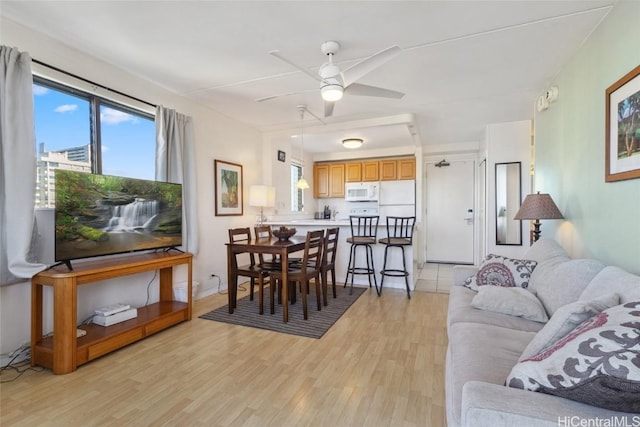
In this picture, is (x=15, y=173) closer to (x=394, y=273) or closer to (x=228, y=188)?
(x=228, y=188)

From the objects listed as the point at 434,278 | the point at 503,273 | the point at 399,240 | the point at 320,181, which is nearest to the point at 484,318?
the point at 503,273

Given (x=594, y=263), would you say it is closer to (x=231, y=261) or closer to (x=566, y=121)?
(x=566, y=121)

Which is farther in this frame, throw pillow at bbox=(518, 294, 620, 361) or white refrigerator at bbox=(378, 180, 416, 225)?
white refrigerator at bbox=(378, 180, 416, 225)

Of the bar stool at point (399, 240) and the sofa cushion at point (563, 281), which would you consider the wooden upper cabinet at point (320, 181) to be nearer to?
the bar stool at point (399, 240)

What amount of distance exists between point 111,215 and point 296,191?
4326mm

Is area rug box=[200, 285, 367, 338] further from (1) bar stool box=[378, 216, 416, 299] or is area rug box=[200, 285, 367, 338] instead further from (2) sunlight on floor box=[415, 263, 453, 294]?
(2) sunlight on floor box=[415, 263, 453, 294]

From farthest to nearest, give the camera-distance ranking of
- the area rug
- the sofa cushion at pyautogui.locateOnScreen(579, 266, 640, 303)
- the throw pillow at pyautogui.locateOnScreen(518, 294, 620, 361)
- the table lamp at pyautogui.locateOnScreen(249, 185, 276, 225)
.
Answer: the table lamp at pyautogui.locateOnScreen(249, 185, 276, 225)
the area rug
the sofa cushion at pyautogui.locateOnScreen(579, 266, 640, 303)
the throw pillow at pyautogui.locateOnScreen(518, 294, 620, 361)

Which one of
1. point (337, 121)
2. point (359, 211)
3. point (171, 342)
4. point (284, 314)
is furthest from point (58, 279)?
point (359, 211)

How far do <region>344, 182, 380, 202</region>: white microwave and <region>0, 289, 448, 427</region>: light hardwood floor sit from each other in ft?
12.8

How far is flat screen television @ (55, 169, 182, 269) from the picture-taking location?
2.20m

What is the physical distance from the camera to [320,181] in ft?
23.4

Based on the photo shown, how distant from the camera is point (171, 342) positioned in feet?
8.46

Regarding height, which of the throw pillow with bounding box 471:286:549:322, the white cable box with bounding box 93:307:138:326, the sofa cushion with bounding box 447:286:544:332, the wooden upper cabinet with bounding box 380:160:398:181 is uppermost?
the wooden upper cabinet with bounding box 380:160:398:181

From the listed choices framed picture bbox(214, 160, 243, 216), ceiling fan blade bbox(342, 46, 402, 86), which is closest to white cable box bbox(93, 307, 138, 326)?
framed picture bbox(214, 160, 243, 216)
